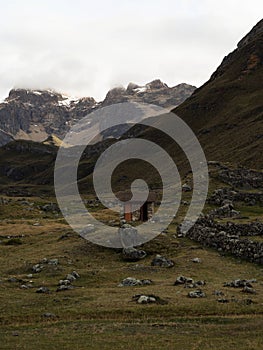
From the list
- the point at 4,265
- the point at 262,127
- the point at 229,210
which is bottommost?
the point at 4,265

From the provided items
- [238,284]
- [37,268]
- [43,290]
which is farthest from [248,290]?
[37,268]

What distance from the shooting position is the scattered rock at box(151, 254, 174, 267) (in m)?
54.2

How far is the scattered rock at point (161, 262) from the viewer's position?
54.2 meters

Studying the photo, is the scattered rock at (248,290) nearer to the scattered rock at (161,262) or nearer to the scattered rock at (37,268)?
the scattered rock at (161,262)

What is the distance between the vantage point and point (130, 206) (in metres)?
85.7

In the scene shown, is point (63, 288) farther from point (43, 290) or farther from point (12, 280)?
point (12, 280)

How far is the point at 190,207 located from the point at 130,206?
11931 mm

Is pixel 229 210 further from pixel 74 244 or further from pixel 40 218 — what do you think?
pixel 40 218

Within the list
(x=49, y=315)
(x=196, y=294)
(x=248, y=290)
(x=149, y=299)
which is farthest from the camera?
(x=248, y=290)

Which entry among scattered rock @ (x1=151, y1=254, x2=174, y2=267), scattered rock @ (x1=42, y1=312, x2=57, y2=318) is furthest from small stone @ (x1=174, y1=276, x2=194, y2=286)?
scattered rock @ (x1=42, y1=312, x2=57, y2=318)

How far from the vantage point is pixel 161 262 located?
54.7 metres

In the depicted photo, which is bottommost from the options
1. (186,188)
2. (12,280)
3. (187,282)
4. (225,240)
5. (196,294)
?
(12,280)

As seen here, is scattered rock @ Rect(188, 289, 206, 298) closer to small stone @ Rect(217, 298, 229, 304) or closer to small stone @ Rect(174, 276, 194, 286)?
small stone @ Rect(217, 298, 229, 304)

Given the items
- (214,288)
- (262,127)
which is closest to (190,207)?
(214,288)
